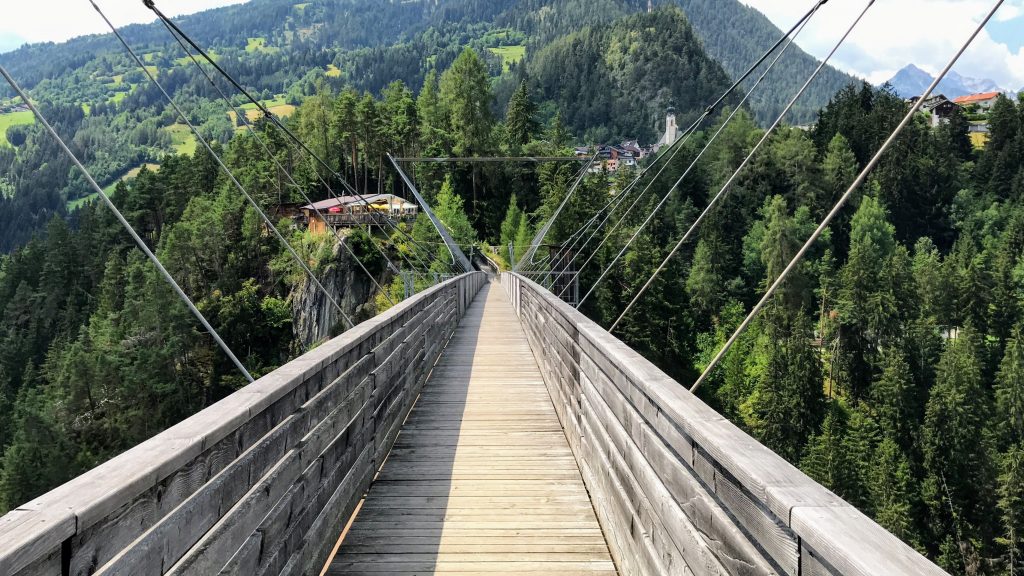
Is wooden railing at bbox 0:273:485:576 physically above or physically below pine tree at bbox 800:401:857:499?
above

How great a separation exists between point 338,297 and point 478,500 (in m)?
48.0

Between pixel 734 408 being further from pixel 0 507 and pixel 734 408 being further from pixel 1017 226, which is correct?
pixel 0 507

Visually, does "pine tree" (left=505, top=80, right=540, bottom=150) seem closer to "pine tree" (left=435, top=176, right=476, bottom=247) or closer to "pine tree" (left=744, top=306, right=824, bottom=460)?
→ "pine tree" (left=435, top=176, right=476, bottom=247)

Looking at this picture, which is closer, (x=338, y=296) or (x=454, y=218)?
(x=338, y=296)

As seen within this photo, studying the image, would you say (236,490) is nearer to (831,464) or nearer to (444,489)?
(444,489)

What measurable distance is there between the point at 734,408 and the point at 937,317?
25.3m

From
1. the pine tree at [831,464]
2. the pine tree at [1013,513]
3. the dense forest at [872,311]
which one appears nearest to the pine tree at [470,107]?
the dense forest at [872,311]

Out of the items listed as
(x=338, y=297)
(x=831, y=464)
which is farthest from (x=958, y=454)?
(x=338, y=297)

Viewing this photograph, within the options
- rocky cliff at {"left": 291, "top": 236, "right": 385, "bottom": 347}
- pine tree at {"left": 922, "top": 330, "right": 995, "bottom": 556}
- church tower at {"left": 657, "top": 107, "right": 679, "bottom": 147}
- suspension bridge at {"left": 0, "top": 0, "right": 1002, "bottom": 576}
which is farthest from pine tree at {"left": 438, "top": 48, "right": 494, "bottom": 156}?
church tower at {"left": 657, "top": 107, "right": 679, "bottom": 147}

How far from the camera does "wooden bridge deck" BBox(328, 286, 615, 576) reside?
10.8ft

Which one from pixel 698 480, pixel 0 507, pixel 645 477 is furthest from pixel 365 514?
Result: pixel 0 507

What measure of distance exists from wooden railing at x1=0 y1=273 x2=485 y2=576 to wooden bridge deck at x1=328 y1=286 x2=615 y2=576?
0.23 metres

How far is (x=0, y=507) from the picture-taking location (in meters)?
43.7

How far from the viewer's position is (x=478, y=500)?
411cm
